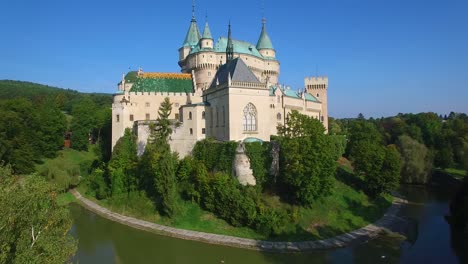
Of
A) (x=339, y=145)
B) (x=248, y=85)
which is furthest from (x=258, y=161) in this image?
(x=339, y=145)

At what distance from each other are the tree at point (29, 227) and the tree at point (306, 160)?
19.1m

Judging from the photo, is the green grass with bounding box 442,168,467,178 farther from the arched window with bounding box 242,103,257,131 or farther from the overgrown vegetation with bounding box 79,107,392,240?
the arched window with bounding box 242,103,257,131

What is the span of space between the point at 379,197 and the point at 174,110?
2519cm

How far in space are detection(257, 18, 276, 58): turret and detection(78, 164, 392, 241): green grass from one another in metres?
26.7

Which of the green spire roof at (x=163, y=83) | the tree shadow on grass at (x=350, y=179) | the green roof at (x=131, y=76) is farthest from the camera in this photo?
the green roof at (x=131, y=76)

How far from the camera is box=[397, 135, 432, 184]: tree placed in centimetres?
4994

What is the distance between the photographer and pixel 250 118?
36094 mm

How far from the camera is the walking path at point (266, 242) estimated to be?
88.0 ft

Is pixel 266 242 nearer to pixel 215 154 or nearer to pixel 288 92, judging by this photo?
pixel 215 154

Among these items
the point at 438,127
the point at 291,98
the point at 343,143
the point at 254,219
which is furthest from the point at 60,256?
the point at 438,127

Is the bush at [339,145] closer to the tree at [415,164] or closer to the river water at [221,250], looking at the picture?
the tree at [415,164]

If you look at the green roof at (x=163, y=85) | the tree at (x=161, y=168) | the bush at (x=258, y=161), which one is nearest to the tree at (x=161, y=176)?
the tree at (x=161, y=168)

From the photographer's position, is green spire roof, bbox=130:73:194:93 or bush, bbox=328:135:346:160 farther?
bush, bbox=328:135:346:160

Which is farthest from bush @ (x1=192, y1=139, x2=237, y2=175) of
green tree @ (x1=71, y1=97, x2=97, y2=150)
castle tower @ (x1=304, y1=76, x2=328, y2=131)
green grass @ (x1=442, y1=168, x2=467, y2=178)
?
green grass @ (x1=442, y1=168, x2=467, y2=178)
